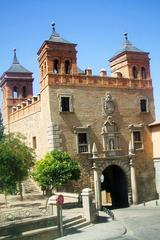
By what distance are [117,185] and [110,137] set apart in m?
5.02

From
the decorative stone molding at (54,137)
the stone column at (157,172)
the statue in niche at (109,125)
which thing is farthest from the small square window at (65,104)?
the stone column at (157,172)

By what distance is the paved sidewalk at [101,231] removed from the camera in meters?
16.2

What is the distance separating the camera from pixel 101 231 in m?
17.5

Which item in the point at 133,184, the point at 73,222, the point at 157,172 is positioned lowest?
the point at 73,222

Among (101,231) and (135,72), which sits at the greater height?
(135,72)

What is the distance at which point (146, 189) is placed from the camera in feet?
97.5

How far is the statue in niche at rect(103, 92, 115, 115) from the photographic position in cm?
2895

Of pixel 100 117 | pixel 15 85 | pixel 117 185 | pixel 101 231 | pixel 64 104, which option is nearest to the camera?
pixel 101 231

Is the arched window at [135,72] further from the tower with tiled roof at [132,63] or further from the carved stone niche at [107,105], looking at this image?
the carved stone niche at [107,105]

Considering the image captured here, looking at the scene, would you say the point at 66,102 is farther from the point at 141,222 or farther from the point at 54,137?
the point at 141,222

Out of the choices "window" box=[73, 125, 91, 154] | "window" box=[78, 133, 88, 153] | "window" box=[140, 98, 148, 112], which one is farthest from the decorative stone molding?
"window" box=[140, 98, 148, 112]

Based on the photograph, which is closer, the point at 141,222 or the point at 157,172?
the point at 141,222

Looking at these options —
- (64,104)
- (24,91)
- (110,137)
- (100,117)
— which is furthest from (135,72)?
(24,91)

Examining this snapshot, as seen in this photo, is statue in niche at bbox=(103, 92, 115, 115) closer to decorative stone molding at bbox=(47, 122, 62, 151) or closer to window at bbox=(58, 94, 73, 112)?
window at bbox=(58, 94, 73, 112)
